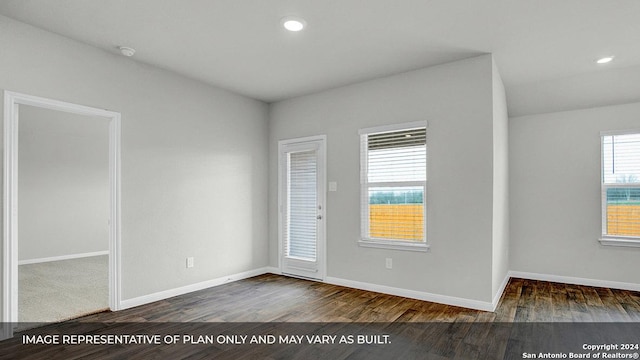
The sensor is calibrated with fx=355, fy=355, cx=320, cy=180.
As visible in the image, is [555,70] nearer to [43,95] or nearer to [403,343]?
[403,343]

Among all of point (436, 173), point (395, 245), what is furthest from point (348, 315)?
point (436, 173)

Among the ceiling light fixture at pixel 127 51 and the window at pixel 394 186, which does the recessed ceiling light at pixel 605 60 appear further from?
the ceiling light fixture at pixel 127 51

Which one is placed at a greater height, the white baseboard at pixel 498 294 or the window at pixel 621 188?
the window at pixel 621 188

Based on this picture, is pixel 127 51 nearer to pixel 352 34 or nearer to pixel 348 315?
pixel 352 34

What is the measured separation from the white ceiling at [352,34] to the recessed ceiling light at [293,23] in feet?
0.20

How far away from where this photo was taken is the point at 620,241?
15.0 feet

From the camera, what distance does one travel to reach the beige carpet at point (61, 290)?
3.61m

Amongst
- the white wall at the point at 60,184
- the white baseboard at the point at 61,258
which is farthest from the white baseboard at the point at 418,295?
the white baseboard at the point at 61,258

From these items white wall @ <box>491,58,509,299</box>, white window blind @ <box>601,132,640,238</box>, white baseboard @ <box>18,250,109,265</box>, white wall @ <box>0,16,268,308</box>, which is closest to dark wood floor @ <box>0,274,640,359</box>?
white wall @ <box>491,58,509,299</box>

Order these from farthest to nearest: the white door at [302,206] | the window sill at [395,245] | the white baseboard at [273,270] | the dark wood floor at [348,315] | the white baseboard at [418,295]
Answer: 1. the white baseboard at [273,270]
2. the white door at [302,206]
3. the window sill at [395,245]
4. the white baseboard at [418,295]
5. the dark wood floor at [348,315]

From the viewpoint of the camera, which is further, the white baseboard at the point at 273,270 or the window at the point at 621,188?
the white baseboard at the point at 273,270

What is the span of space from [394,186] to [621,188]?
305 cm

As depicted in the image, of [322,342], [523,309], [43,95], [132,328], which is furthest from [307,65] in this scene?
[523,309]

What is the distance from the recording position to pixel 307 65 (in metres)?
4.05
